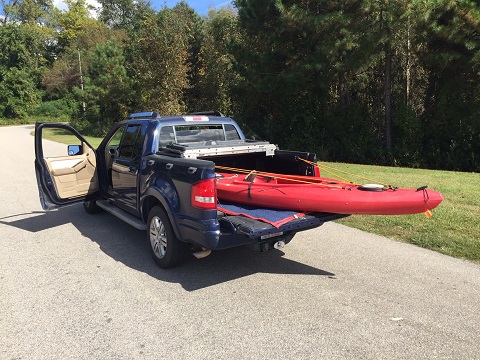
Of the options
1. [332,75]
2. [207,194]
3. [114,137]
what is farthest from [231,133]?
[332,75]

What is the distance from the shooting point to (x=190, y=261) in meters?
5.10

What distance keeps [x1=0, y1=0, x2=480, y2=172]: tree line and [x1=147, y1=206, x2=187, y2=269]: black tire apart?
12907 mm

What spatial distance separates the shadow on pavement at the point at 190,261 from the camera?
4613 mm

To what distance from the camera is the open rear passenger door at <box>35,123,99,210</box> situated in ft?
20.7

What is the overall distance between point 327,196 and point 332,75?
571 inches

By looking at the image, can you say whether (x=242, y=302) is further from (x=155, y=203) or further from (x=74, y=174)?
(x=74, y=174)

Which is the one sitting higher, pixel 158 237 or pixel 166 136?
pixel 166 136

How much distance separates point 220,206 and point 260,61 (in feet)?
49.6

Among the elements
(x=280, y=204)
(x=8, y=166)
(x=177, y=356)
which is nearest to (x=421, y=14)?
(x=280, y=204)

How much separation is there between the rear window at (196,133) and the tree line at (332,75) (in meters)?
10.8

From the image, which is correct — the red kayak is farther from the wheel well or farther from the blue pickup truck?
the wheel well

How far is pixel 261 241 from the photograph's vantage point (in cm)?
423

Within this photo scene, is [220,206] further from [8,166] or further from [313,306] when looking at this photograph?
[8,166]


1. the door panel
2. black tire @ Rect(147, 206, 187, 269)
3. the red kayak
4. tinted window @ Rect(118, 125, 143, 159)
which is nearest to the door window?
tinted window @ Rect(118, 125, 143, 159)
